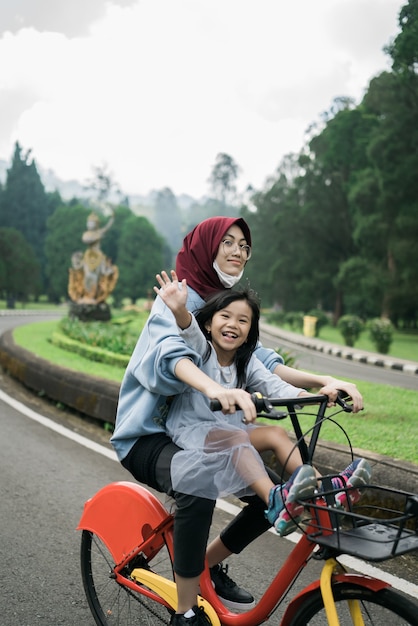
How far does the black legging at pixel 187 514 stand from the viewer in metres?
2.33

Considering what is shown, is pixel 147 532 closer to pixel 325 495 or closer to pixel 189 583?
pixel 189 583

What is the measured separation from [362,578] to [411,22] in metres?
6.76

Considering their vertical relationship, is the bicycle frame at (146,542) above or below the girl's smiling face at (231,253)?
below

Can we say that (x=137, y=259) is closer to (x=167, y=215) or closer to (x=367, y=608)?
(x=367, y=608)

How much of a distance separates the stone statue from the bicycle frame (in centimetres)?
2072

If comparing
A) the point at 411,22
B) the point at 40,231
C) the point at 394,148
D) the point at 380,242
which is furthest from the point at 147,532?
the point at 40,231

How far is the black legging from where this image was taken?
233 cm

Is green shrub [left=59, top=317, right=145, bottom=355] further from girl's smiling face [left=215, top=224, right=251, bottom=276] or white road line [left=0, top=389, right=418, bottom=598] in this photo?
girl's smiling face [left=215, top=224, right=251, bottom=276]

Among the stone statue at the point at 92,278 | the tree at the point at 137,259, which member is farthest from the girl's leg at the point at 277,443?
the tree at the point at 137,259

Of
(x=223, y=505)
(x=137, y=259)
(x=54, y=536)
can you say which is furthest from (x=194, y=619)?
(x=137, y=259)

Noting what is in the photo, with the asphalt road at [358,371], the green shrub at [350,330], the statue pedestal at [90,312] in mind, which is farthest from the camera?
the green shrub at [350,330]

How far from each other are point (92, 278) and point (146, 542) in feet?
69.8

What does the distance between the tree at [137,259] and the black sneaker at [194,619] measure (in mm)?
59071

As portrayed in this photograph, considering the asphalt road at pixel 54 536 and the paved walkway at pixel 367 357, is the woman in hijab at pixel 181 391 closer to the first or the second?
the asphalt road at pixel 54 536
